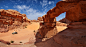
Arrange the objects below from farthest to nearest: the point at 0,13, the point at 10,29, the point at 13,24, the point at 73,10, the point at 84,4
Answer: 1. the point at 13,24
2. the point at 10,29
3. the point at 0,13
4. the point at 73,10
5. the point at 84,4

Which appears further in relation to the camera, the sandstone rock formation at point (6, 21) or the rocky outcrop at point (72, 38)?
the sandstone rock formation at point (6, 21)

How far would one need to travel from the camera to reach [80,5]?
7.17 feet

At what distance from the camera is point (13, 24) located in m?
9.32

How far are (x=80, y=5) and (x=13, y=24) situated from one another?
10646 millimetres

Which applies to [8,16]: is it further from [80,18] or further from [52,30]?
[80,18]

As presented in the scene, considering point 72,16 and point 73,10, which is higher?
point 73,10

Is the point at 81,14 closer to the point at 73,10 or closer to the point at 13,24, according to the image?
the point at 73,10

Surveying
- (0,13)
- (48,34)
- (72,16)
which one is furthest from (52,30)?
(0,13)

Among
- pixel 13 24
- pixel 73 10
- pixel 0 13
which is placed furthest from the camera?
pixel 13 24

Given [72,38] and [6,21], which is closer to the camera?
Result: [72,38]

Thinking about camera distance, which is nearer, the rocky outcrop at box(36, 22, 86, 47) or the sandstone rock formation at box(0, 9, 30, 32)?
the rocky outcrop at box(36, 22, 86, 47)

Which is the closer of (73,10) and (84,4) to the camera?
(84,4)

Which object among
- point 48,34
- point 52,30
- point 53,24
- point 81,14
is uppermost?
point 81,14

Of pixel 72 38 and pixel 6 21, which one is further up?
pixel 6 21
